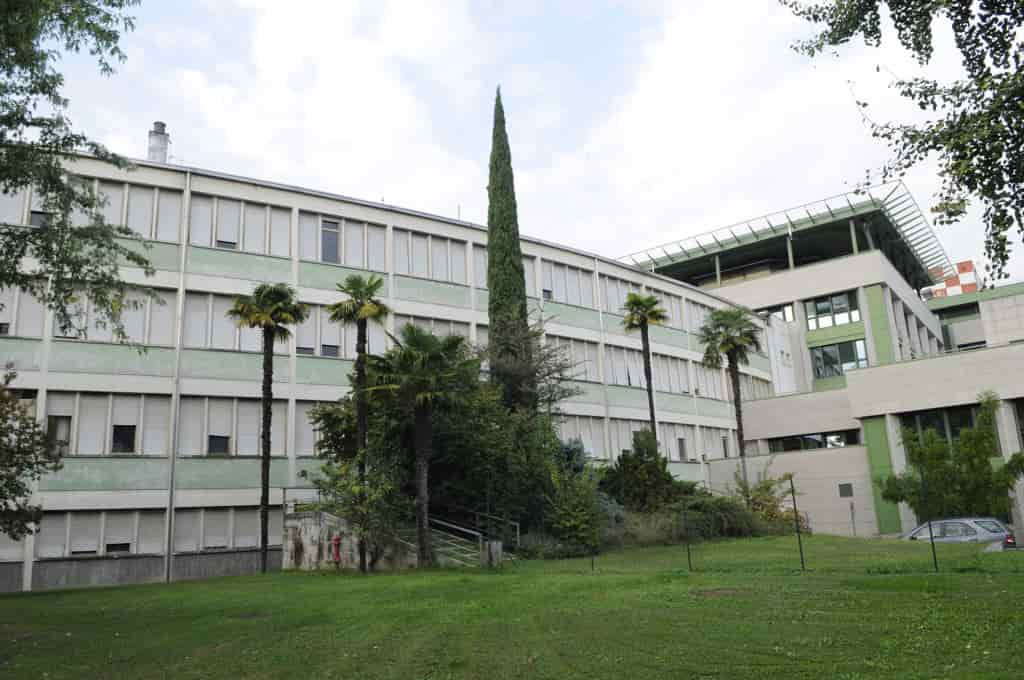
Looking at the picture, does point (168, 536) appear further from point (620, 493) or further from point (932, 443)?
point (932, 443)

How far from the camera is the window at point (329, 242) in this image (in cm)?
3769

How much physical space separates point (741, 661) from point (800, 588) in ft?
20.3

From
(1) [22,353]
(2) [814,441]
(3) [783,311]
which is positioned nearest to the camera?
(1) [22,353]

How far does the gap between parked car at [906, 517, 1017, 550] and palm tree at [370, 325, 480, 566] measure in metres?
14.9

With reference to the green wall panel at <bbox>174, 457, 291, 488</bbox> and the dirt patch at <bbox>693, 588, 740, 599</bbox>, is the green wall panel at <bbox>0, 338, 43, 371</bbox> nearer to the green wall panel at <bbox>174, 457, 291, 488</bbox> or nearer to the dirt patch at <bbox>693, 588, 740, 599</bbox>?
the green wall panel at <bbox>174, 457, 291, 488</bbox>

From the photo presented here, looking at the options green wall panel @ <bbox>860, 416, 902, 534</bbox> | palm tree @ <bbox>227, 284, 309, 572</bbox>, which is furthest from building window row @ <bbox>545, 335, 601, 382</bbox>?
palm tree @ <bbox>227, 284, 309, 572</bbox>

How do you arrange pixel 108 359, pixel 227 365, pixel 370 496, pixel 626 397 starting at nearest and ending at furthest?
pixel 370 496 → pixel 108 359 → pixel 227 365 → pixel 626 397

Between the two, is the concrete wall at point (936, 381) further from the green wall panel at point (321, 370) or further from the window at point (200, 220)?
the window at point (200, 220)

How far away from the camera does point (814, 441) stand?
183 ft

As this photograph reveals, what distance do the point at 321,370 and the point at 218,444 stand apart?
5251 millimetres

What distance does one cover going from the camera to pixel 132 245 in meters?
32.5

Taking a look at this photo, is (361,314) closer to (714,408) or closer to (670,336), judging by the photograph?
(670,336)

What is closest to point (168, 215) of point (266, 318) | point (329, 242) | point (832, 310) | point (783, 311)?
point (329, 242)

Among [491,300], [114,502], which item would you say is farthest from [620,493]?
[114,502]
